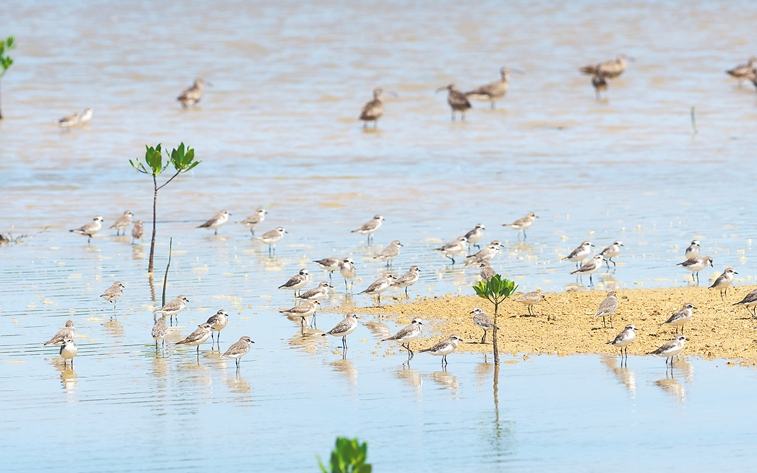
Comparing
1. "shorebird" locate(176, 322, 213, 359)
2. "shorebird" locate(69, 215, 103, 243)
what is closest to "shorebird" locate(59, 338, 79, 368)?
"shorebird" locate(176, 322, 213, 359)

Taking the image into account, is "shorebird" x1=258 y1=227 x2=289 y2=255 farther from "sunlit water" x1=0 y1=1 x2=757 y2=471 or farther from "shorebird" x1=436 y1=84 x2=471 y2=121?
"shorebird" x1=436 y1=84 x2=471 y2=121

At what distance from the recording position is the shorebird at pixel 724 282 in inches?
837

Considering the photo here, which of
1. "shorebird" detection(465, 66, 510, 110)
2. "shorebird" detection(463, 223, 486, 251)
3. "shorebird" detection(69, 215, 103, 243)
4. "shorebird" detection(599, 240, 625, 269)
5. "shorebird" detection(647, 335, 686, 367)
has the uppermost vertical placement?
"shorebird" detection(465, 66, 510, 110)

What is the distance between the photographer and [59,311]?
2178cm

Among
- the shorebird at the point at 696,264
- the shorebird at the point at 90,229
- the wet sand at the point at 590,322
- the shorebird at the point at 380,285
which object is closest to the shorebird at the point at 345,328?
the wet sand at the point at 590,322

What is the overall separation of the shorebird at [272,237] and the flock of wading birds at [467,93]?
17.9 metres

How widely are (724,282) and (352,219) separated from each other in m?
10.3

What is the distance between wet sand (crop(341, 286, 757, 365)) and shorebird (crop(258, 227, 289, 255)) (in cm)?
486

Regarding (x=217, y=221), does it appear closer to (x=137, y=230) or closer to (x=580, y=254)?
(x=137, y=230)

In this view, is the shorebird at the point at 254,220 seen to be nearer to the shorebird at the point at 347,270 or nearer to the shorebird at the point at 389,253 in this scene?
the shorebird at the point at 389,253

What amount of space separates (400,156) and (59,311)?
61.4ft

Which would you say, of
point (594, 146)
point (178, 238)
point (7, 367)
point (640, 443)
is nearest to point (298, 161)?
point (594, 146)

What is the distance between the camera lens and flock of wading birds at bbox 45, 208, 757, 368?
18469 mm

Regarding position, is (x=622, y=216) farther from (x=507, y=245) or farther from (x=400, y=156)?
(x=400, y=156)
